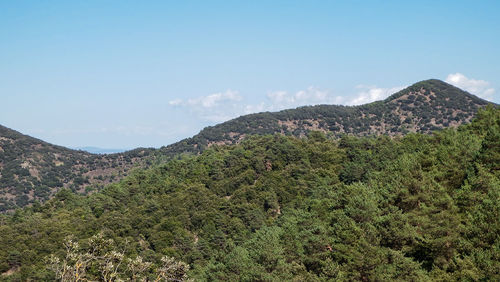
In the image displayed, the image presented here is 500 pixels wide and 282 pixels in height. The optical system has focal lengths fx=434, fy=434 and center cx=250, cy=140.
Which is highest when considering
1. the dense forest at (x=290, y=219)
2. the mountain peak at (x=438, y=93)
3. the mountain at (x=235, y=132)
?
the mountain peak at (x=438, y=93)

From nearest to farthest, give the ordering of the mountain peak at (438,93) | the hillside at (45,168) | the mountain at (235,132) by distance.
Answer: the hillside at (45,168)
the mountain at (235,132)
the mountain peak at (438,93)

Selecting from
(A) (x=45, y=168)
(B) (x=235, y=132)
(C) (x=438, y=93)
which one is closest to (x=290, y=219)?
(A) (x=45, y=168)

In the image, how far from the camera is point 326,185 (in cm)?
6347

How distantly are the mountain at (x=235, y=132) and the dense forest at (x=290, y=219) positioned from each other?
55.2 m

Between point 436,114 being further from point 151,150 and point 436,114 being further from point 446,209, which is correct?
point 446,209

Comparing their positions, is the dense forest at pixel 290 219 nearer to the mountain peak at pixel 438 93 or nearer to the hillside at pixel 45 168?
the hillside at pixel 45 168

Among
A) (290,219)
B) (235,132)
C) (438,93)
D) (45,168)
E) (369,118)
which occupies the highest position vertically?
(438,93)

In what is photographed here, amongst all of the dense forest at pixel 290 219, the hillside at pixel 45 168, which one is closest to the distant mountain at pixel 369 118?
the hillside at pixel 45 168

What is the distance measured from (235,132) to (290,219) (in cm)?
12851

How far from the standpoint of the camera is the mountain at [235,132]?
449ft

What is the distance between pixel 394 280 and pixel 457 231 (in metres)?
5.64

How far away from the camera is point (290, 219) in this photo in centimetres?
4644

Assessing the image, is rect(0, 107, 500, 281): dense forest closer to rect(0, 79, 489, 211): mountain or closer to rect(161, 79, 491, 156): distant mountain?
rect(0, 79, 489, 211): mountain

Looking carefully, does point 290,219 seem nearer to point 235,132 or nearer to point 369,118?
point 235,132
